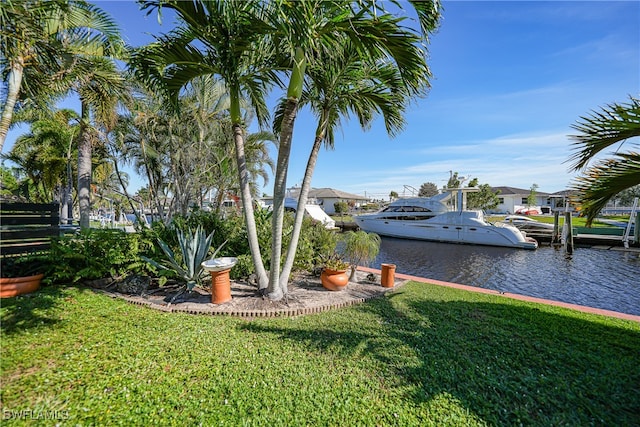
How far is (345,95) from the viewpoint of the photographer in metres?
4.69

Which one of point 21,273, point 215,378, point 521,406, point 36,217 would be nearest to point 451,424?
point 521,406

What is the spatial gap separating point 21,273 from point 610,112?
873 centimetres

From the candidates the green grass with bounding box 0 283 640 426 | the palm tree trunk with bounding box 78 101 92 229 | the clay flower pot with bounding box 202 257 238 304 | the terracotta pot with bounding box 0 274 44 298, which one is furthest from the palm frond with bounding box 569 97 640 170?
the palm tree trunk with bounding box 78 101 92 229

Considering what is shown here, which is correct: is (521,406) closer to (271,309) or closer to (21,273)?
(271,309)

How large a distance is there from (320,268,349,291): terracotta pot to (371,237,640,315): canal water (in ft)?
21.0

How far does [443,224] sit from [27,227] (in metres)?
20.0

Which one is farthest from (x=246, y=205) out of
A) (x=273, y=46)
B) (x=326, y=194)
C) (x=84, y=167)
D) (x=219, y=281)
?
(x=326, y=194)

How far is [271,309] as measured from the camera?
13.6 feet

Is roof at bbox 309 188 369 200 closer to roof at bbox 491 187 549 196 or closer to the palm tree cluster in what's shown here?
roof at bbox 491 187 549 196

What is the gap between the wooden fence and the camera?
4770 mm

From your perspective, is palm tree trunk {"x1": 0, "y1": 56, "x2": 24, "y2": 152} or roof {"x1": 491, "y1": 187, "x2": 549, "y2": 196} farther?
roof {"x1": 491, "y1": 187, "x2": 549, "y2": 196}

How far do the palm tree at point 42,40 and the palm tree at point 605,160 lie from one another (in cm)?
626

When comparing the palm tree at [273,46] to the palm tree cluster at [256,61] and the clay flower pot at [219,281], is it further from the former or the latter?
the clay flower pot at [219,281]

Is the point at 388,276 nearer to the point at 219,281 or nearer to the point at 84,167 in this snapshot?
the point at 219,281
